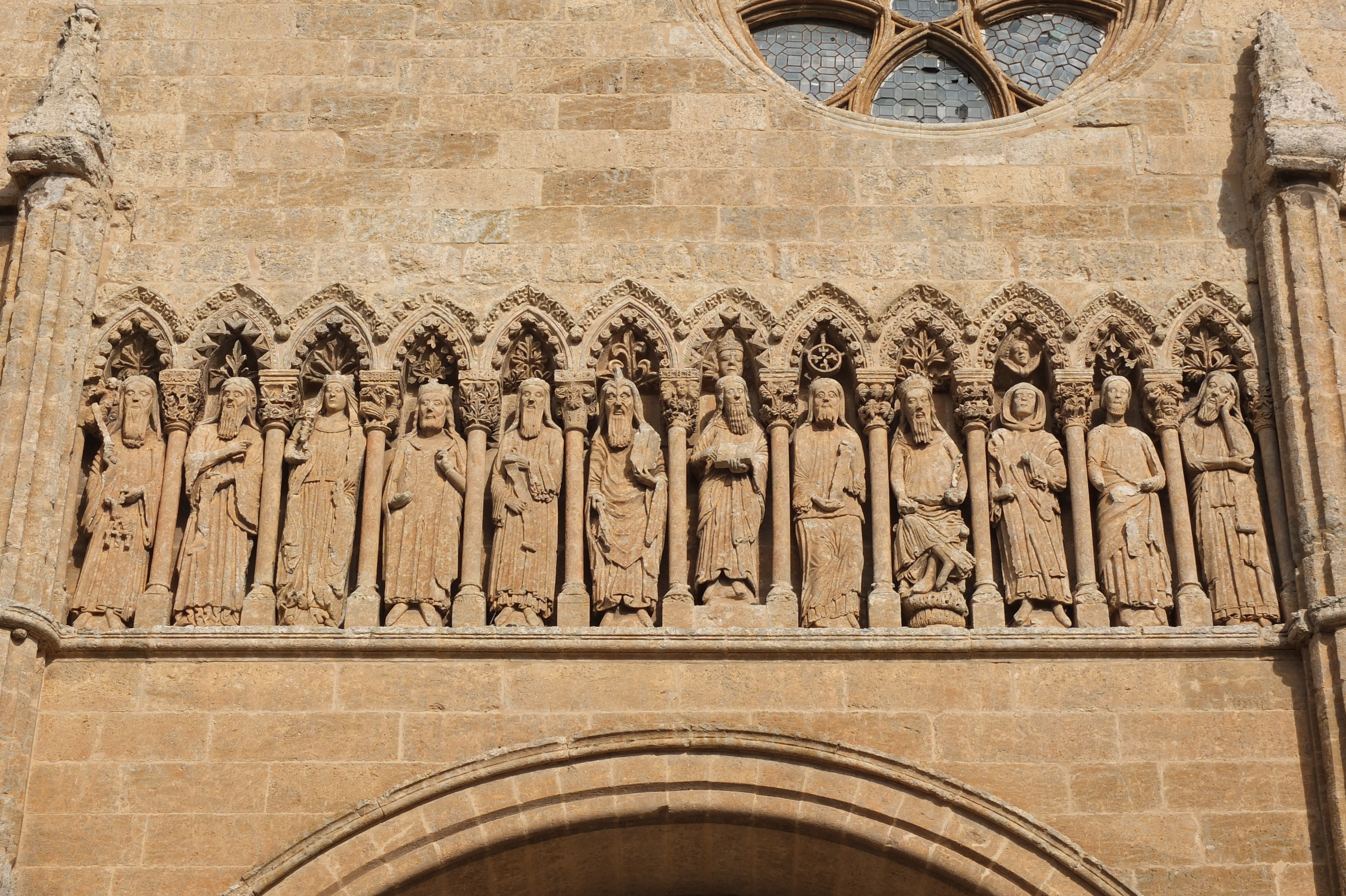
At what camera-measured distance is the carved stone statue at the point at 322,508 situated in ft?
37.2

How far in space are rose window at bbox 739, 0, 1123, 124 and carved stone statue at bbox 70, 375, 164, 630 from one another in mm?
4290

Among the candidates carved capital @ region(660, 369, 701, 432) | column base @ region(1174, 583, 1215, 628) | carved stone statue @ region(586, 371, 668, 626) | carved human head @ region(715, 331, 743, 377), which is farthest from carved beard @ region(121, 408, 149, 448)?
column base @ region(1174, 583, 1215, 628)

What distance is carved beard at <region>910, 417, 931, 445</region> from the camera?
11.8 m

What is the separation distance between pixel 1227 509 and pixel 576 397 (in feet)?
11.1

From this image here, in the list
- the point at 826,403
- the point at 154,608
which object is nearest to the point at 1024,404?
the point at 826,403

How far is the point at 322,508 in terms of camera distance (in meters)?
11.6

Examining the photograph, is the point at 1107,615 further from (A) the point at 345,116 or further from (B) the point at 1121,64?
(A) the point at 345,116

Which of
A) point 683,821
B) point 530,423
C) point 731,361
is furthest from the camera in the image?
point 731,361

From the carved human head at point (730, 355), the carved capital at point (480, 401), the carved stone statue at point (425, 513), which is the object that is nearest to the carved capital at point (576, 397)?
the carved capital at point (480, 401)

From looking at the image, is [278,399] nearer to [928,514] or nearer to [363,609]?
[363,609]

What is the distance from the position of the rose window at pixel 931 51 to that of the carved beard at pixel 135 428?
14.0 feet

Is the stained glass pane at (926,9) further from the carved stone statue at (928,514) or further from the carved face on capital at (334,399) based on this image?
the carved face on capital at (334,399)

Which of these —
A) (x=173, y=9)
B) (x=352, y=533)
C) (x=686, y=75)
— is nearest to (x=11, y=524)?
(x=352, y=533)

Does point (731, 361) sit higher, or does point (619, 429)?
point (731, 361)
